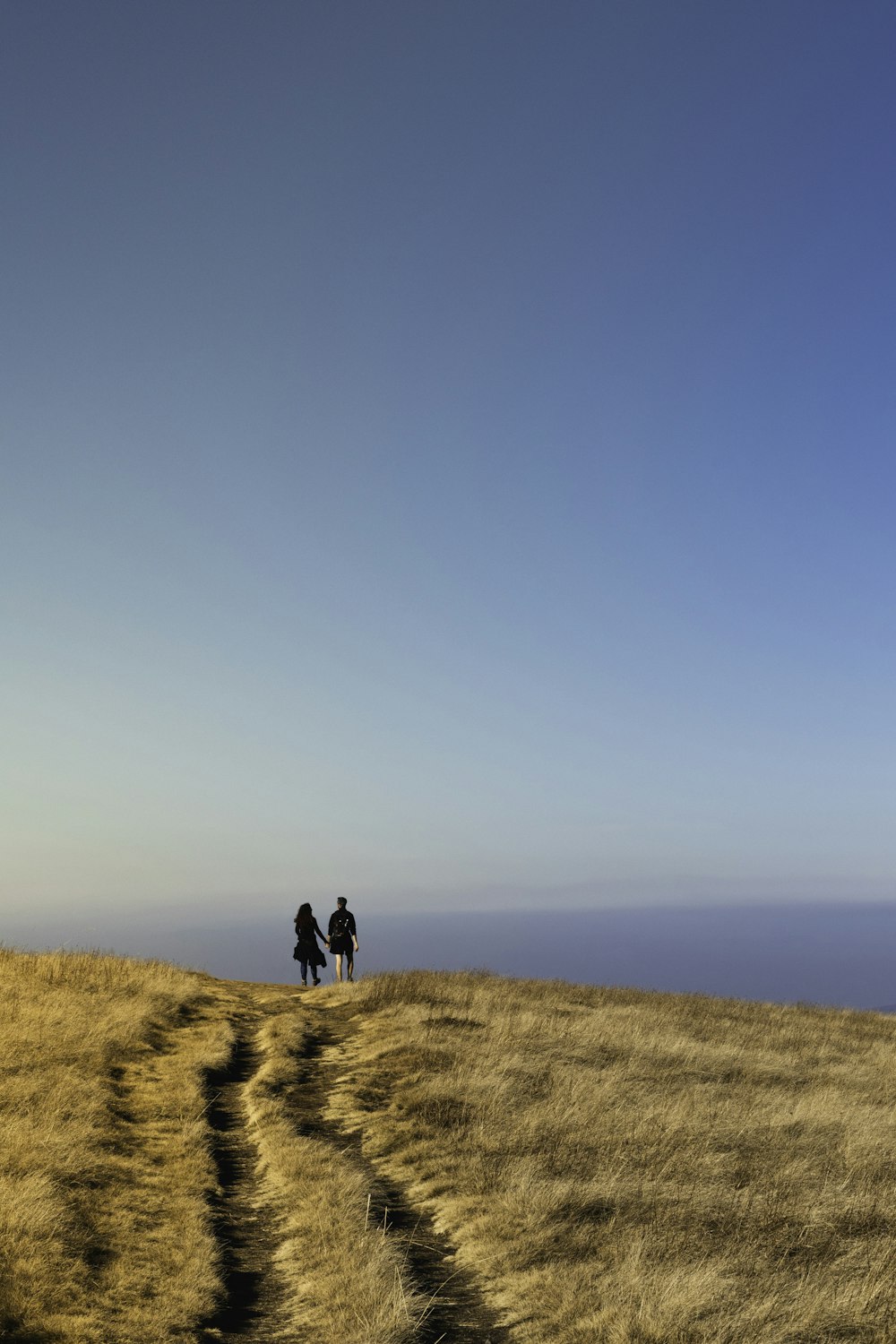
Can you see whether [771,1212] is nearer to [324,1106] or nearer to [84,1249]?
[324,1106]

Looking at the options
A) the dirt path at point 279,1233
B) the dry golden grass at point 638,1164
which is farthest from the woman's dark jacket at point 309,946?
the dirt path at point 279,1233

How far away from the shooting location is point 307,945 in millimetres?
26344

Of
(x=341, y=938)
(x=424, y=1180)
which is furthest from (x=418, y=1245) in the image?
(x=341, y=938)

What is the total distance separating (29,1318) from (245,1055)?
952 cm

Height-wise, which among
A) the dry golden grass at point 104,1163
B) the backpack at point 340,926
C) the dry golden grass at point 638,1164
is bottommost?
the dry golden grass at point 638,1164

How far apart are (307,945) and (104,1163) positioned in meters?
14.7

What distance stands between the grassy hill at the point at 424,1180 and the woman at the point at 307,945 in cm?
539

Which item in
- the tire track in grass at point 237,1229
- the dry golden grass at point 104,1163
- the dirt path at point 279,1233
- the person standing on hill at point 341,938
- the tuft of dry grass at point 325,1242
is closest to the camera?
the tuft of dry grass at point 325,1242

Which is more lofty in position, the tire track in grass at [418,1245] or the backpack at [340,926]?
the backpack at [340,926]

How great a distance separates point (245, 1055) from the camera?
17.4 m

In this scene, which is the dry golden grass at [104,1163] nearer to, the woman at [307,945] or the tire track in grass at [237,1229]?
the tire track in grass at [237,1229]

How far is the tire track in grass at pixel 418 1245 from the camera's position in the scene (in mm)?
8141

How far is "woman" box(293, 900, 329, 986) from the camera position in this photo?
2617 centimetres

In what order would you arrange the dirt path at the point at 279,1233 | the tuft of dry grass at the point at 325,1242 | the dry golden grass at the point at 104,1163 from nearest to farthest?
1. the tuft of dry grass at the point at 325,1242
2. the dirt path at the point at 279,1233
3. the dry golden grass at the point at 104,1163
